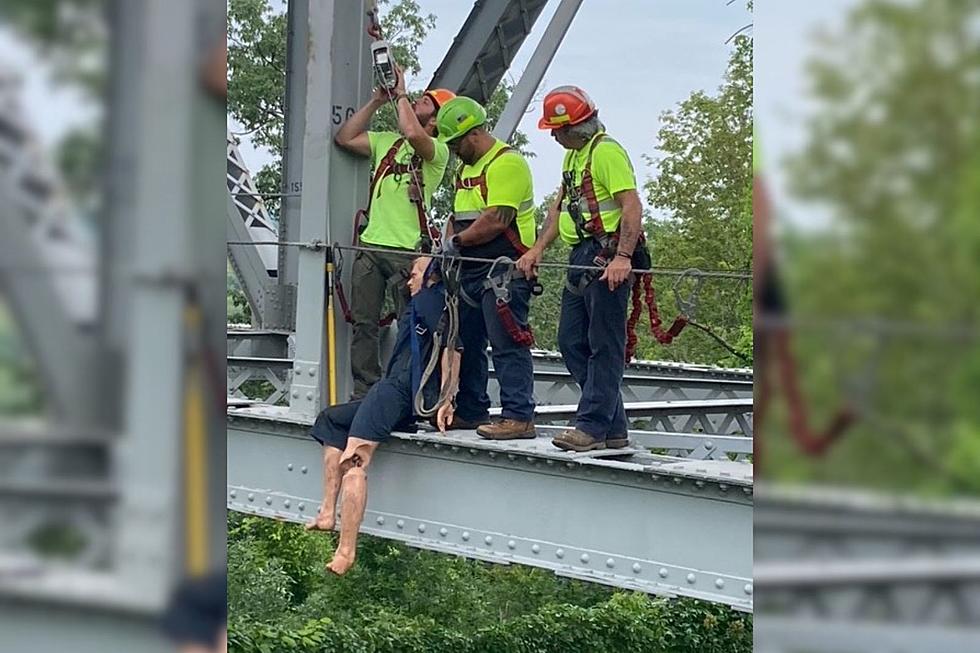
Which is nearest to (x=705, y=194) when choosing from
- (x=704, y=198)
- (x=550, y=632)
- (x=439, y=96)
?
(x=704, y=198)

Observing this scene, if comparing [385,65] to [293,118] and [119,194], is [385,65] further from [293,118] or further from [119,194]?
[119,194]

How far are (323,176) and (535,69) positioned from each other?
567 cm

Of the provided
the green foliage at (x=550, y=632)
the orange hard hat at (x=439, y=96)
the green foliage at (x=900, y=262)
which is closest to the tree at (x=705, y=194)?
the green foliage at (x=550, y=632)

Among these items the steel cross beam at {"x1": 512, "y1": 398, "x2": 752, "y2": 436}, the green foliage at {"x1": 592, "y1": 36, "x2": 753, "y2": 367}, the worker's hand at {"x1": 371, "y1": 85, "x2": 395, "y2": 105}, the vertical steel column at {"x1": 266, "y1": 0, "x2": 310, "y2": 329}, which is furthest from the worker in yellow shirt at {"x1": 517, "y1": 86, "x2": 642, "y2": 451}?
the green foliage at {"x1": 592, "y1": 36, "x2": 753, "y2": 367}

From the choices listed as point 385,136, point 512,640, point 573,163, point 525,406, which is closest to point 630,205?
point 573,163

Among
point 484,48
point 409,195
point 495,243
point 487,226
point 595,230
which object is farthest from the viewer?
point 484,48

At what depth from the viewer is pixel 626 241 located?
5.27 m

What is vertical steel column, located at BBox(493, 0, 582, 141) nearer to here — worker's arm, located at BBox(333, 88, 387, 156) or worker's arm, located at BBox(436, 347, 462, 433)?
worker's arm, located at BBox(333, 88, 387, 156)

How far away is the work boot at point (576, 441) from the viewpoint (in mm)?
5168

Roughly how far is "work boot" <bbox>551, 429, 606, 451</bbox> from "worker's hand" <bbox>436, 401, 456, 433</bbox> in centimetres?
59

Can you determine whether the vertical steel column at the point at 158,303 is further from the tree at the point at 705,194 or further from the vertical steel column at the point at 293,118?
the tree at the point at 705,194

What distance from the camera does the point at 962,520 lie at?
0.80 meters

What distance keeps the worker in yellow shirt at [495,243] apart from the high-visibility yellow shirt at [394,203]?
37 centimetres

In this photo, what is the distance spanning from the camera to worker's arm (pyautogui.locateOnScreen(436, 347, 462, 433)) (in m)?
5.58
